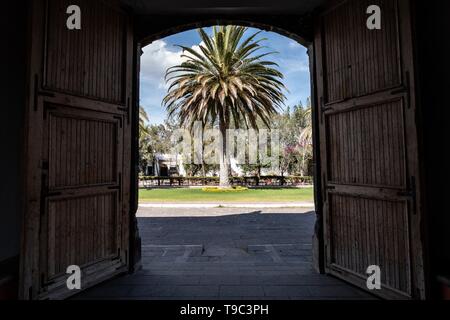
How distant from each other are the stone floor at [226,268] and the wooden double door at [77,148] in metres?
0.61

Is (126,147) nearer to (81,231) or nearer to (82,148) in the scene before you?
(82,148)

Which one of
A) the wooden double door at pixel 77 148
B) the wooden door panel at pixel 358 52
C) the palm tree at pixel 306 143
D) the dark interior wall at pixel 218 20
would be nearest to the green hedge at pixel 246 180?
the palm tree at pixel 306 143

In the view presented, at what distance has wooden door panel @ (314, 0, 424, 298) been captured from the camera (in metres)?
3.07

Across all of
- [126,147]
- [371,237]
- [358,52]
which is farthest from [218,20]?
[371,237]

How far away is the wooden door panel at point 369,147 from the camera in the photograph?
3.07m

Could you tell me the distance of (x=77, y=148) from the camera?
140 inches

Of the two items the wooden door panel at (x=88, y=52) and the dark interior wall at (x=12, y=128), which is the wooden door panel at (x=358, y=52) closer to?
the wooden door panel at (x=88, y=52)

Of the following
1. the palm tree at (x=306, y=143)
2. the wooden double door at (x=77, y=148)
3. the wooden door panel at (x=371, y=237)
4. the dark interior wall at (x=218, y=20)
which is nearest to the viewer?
the wooden double door at (x=77, y=148)

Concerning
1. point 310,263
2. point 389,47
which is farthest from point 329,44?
point 310,263

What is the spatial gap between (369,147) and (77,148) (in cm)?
409

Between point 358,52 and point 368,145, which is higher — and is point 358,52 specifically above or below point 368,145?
above

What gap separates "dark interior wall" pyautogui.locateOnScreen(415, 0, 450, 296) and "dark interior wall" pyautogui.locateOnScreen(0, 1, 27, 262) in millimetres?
4752

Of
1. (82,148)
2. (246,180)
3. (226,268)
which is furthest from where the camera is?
(246,180)
